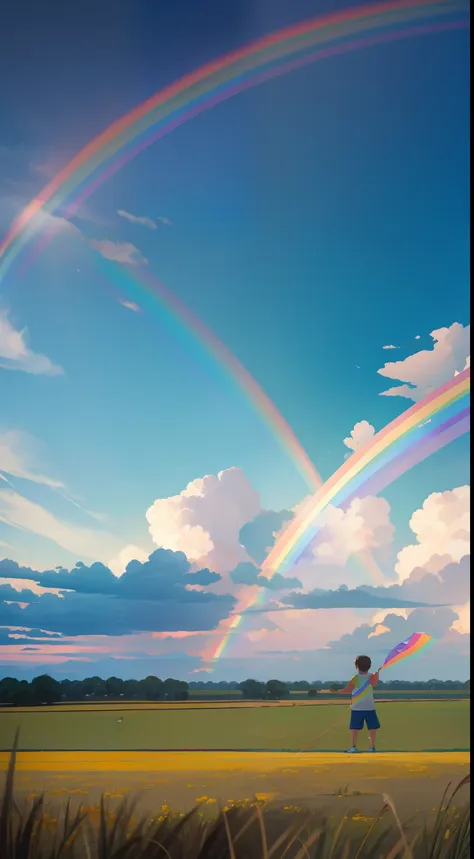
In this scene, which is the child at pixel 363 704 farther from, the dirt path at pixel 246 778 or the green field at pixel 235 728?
the dirt path at pixel 246 778

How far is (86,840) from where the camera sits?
2.33 meters

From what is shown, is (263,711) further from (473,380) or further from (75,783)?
(473,380)

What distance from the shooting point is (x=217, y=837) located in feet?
7.45

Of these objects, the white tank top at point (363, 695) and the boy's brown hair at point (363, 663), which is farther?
the boy's brown hair at point (363, 663)

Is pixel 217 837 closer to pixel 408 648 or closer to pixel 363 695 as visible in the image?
pixel 408 648

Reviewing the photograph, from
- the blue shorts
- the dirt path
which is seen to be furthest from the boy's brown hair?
the dirt path

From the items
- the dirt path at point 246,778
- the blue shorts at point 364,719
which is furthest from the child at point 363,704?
the dirt path at point 246,778

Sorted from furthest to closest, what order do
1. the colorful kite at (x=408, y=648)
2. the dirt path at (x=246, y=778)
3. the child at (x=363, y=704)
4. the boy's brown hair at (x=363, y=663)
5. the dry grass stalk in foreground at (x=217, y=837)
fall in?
the boy's brown hair at (x=363, y=663) < the child at (x=363, y=704) < the colorful kite at (x=408, y=648) < the dirt path at (x=246, y=778) < the dry grass stalk in foreground at (x=217, y=837)

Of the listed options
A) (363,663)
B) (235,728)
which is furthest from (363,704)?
(235,728)

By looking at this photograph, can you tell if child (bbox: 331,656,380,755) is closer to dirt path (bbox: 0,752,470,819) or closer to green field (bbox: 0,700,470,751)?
green field (bbox: 0,700,470,751)

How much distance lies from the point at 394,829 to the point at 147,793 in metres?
0.85

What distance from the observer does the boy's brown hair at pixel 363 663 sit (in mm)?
5113

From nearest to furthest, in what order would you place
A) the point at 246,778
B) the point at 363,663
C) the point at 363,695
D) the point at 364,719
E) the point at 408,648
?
the point at 246,778
the point at 408,648
the point at 364,719
the point at 363,695
the point at 363,663

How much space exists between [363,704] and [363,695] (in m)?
0.07
